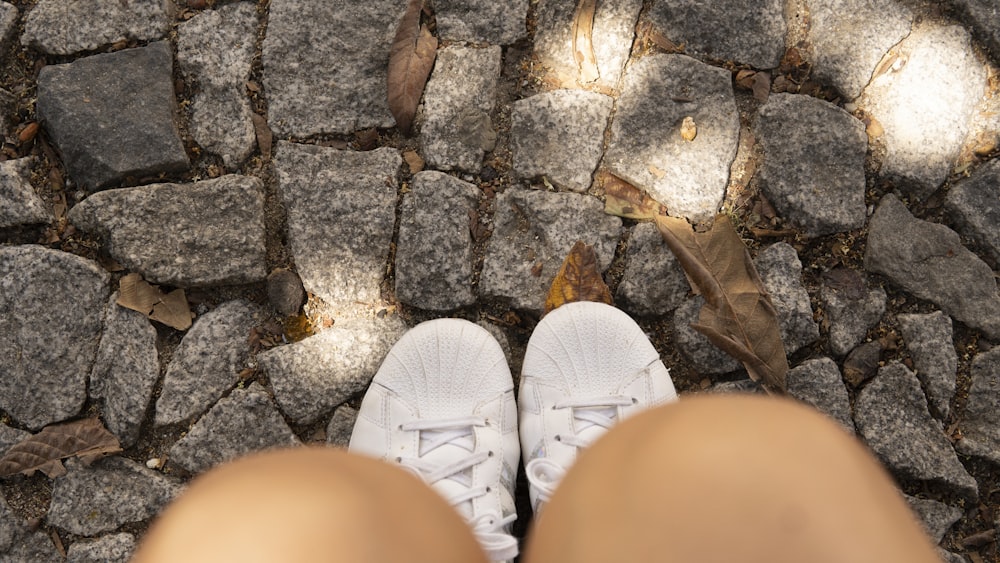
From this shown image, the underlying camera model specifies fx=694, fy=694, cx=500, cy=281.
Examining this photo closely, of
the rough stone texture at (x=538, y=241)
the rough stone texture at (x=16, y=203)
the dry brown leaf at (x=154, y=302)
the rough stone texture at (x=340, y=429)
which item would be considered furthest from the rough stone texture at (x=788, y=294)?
the rough stone texture at (x=16, y=203)

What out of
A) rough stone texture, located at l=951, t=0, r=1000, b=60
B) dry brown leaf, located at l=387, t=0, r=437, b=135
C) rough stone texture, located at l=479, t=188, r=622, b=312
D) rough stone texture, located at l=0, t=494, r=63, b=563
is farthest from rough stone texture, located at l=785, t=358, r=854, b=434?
rough stone texture, located at l=0, t=494, r=63, b=563

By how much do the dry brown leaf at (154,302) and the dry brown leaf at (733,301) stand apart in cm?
143

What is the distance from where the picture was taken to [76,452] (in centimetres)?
198

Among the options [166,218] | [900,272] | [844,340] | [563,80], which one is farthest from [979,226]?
[166,218]

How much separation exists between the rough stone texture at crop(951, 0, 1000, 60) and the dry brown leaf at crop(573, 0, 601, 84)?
1097 mm

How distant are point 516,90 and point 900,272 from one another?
1247 millimetres

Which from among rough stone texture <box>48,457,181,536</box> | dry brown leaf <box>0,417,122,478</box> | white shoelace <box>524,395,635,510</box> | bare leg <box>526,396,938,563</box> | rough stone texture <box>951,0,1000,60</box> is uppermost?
rough stone texture <box>951,0,1000,60</box>

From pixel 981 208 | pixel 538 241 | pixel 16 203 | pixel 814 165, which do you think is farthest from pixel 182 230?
pixel 981 208

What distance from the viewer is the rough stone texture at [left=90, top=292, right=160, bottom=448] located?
1.98 m

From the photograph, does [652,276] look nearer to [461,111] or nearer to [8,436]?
[461,111]

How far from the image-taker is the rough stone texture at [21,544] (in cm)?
195

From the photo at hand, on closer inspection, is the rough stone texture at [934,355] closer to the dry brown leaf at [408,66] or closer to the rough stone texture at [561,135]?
the rough stone texture at [561,135]

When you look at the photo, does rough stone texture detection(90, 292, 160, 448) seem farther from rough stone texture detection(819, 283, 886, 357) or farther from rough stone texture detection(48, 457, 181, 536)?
rough stone texture detection(819, 283, 886, 357)

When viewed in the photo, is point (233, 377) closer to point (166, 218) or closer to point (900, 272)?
point (166, 218)
